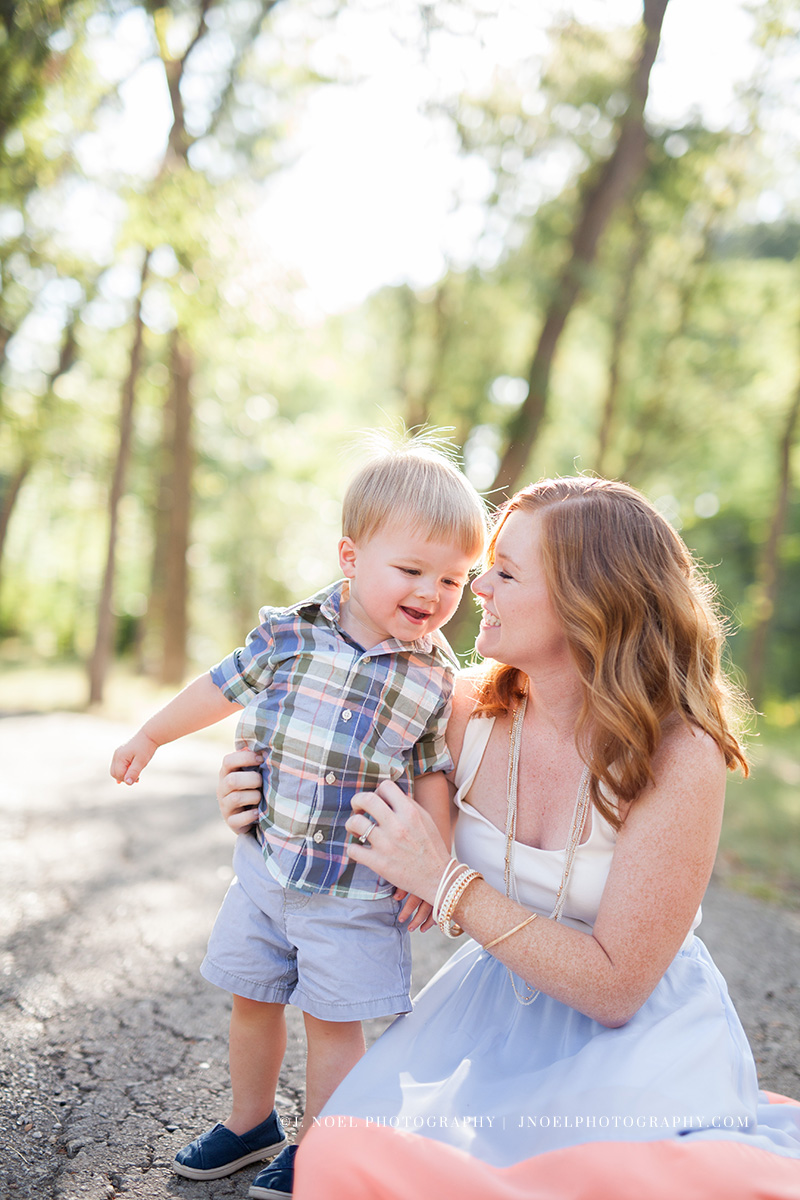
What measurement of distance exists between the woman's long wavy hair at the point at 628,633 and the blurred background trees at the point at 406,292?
0.81m

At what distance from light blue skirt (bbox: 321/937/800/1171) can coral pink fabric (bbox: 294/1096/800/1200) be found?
44 millimetres

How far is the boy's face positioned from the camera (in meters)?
1.94

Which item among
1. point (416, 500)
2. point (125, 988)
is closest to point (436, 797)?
point (416, 500)

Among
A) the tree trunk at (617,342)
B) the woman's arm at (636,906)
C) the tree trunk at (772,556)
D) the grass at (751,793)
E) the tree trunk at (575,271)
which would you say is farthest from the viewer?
the tree trunk at (772,556)

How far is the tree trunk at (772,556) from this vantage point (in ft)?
43.0

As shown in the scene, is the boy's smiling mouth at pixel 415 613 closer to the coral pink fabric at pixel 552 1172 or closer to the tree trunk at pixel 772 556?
the coral pink fabric at pixel 552 1172

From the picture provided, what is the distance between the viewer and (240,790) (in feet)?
6.50

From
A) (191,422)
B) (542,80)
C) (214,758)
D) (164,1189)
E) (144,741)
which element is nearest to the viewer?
(164,1189)

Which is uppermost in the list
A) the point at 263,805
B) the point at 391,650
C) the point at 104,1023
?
the point at 391,650

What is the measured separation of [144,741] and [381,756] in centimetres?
62

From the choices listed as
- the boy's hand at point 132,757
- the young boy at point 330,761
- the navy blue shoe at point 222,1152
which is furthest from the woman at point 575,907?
the navy blue shoe at point 222,1152

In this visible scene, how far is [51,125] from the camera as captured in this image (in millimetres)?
8953

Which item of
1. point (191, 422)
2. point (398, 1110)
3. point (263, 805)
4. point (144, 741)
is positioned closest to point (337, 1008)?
point (398, 1110)

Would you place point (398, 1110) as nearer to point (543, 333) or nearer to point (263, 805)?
point (263, 805)
